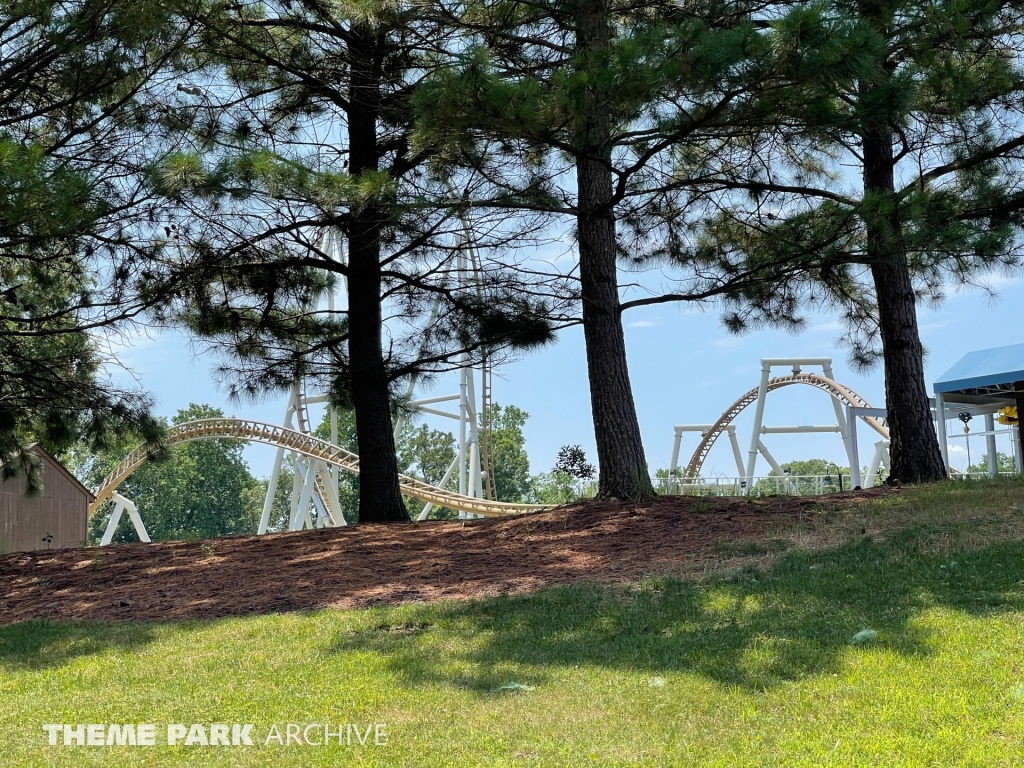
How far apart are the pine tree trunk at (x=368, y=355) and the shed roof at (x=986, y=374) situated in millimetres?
9687

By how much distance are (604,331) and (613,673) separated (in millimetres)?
5579

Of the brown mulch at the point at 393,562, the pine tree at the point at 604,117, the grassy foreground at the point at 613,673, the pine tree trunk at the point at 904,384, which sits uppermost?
the pine tree at the point at 604,117

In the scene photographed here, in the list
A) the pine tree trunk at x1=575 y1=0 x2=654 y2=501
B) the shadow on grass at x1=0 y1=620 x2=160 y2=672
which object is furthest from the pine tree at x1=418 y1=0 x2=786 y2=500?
the shadow on grass at x1=0 y1=620 x2=160 y2=672

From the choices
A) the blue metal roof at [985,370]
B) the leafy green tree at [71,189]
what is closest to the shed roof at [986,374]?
the blue metal roof at [985,370]

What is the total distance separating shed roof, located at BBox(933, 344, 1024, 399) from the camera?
631 inches

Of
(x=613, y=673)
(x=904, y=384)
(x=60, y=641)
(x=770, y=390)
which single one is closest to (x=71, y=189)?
(x=60, y=641)

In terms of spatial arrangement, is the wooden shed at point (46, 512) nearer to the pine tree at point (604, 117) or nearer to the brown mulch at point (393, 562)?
the brown mulch at point (393, 562)

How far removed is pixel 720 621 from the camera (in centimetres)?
616

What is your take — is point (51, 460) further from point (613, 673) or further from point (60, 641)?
point (613, 673)

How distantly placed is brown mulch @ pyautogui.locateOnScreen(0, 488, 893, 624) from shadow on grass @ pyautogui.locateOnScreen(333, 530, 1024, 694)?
70cm

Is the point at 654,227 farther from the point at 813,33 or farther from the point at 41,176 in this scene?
the point at 41,176

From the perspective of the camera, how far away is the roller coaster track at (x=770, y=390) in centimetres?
2433

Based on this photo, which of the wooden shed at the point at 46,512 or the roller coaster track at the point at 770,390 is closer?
the wooden shed at the point at 46,512

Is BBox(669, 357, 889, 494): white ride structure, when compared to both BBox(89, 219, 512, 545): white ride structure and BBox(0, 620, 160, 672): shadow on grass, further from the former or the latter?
BBox(0, 620, 160, 672): shadow on grass
